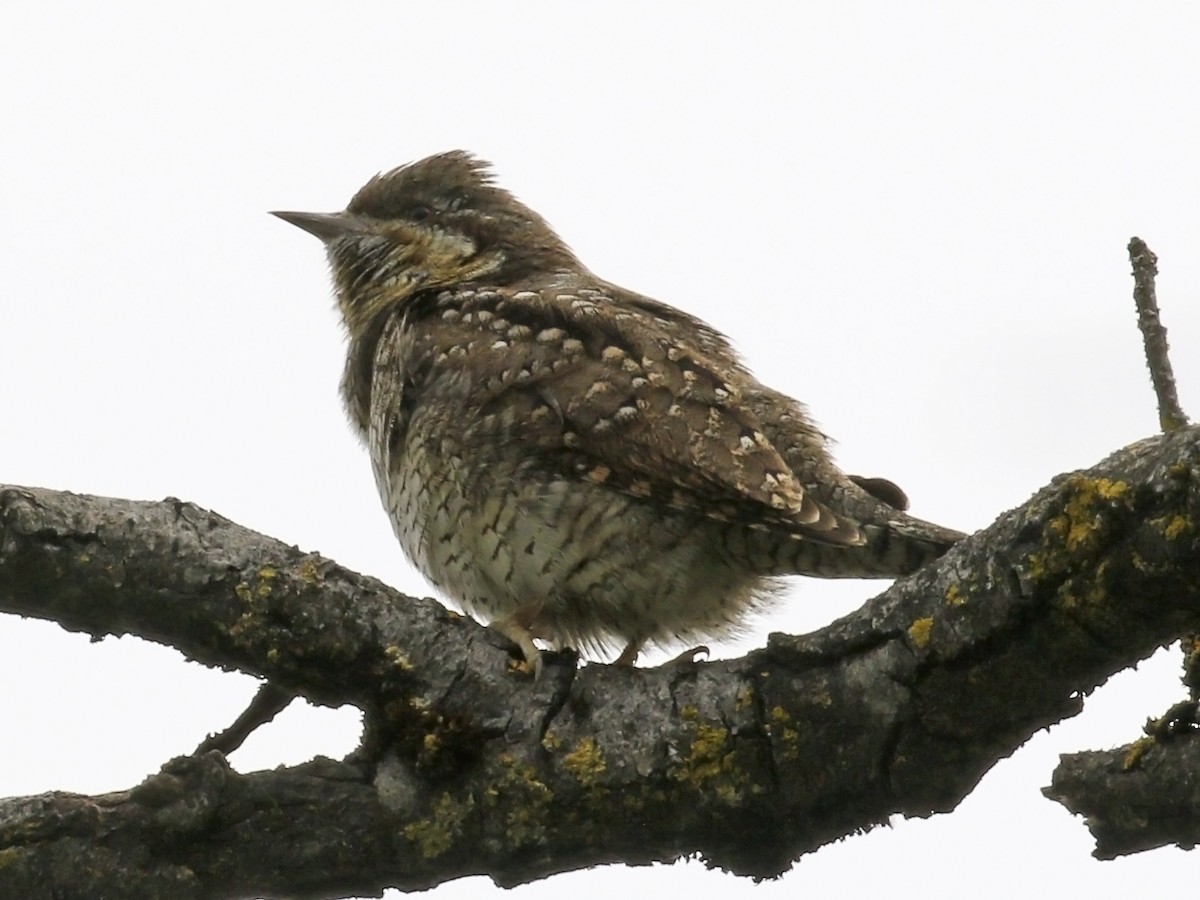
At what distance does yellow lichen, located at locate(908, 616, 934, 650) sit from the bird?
3.07 ft

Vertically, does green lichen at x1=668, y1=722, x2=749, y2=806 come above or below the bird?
below

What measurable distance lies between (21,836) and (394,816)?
766mm

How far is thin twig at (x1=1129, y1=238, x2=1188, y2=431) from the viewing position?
3.07m

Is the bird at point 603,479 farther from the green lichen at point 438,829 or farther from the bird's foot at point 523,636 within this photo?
the green lichen at point 438,829

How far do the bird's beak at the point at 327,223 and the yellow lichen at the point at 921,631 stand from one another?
12.6 feet

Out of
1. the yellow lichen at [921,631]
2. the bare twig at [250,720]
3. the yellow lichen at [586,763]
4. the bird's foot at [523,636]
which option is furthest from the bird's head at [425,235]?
the yellow lichen at [921,631]

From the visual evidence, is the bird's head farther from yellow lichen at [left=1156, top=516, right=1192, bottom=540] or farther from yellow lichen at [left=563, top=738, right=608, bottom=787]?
yellow lichen at [left=1156, top=516, right=1192, bottom=540]

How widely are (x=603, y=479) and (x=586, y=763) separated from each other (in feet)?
3.45

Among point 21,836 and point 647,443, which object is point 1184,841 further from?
point 21,836

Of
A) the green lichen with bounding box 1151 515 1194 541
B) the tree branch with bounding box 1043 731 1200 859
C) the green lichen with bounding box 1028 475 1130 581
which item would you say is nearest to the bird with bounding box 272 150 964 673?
the tree branch with bounding box 1043 731 1200 859

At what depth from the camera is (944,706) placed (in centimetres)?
313

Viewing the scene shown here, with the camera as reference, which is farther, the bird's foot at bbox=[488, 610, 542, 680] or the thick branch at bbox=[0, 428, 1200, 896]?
the bird's foot at bbox=[488, 610, 542, 680]

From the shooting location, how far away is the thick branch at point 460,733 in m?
3.20

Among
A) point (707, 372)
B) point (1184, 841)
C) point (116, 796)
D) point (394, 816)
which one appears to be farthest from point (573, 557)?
point (1184, 841)
